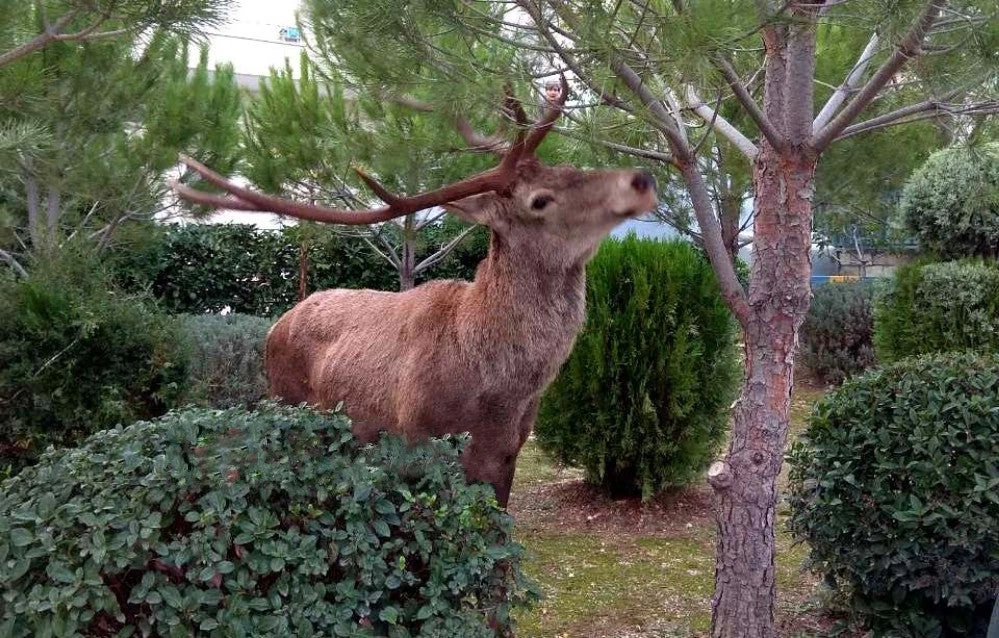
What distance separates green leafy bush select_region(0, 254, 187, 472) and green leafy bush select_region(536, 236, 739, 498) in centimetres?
289

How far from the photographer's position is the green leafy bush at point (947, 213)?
10.5 metres

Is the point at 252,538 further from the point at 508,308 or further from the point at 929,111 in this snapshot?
the point at 929,111

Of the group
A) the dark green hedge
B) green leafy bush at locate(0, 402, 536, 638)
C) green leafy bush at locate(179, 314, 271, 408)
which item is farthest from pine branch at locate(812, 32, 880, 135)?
the dark green hedge

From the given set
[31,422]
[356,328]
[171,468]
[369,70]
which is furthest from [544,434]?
[171,468]

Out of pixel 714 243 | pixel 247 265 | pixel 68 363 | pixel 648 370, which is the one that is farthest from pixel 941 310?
pixel 68 363

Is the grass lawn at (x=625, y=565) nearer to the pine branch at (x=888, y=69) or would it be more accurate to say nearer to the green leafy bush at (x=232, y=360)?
the pine branch at (x=888, y=69)

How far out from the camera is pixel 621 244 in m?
6.89

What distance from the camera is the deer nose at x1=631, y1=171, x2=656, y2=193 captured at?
135 inches

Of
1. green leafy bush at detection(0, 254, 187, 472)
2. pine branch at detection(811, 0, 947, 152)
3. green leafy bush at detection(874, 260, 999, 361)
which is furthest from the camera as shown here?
green leafy bush at detection(874, 260, 999, 361)

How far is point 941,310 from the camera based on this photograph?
10.0m

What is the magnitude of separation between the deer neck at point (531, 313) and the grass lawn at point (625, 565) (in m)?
1.61

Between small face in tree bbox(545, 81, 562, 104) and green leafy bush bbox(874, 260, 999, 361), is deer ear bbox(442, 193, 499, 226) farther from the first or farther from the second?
green leafy bush bbox(874, 260, 999, 361)

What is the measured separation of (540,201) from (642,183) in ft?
1.49

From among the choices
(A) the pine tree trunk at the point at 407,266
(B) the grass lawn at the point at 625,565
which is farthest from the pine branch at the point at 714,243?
(A) the pine tree trunk at the point at 407,266
